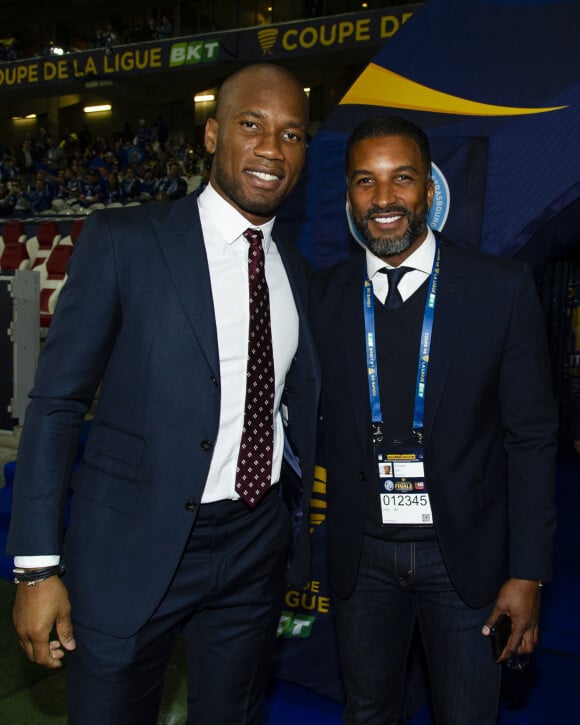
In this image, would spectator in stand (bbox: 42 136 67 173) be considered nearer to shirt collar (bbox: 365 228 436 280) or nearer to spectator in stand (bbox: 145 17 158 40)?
spectator in stand (bbox: 145 17 158 40)

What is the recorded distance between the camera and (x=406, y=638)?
172 centimetres

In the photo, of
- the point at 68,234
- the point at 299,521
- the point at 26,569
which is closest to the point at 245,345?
the point at 299,521

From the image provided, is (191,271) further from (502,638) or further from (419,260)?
(502,638)

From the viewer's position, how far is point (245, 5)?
21.0 metres

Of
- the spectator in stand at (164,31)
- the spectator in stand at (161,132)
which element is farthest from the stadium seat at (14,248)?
the spectator in stand at (164,31)

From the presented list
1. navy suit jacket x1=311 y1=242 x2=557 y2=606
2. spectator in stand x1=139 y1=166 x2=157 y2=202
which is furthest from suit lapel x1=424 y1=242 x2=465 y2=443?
spectator in stand x1=139 y1=166 x2=157 y2=202

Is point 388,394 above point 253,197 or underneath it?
underneath

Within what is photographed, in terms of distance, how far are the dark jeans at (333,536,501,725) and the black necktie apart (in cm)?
60

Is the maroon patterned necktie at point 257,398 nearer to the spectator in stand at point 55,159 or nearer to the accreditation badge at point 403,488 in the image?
the accreditation badge at point 403,488

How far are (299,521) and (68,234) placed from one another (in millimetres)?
10408

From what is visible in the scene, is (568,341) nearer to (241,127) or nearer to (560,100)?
(560,100)

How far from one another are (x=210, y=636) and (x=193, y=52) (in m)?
16.2

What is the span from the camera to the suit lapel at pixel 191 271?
57.1 inches

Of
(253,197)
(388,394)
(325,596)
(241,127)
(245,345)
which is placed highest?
(241,127)
